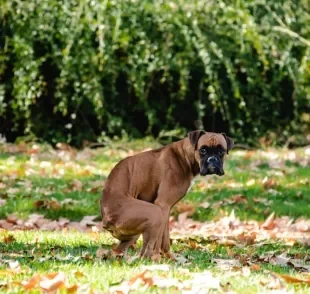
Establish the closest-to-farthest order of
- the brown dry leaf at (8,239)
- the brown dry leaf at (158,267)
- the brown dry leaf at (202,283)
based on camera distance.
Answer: the brown dry leaf at (202,283), the brown dry leaf at (158,267), the brown dry leaf at (8,239)

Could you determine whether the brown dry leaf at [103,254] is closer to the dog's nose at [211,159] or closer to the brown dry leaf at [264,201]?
the dog's nose at [211,159]

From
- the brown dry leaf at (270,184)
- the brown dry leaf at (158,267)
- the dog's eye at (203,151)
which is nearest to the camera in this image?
the brown dry leaf at (158,267)

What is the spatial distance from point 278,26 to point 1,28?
5307mm

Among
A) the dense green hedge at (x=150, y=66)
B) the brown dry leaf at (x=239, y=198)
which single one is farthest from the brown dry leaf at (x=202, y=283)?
the dense green hedge at (x=150, y=66)

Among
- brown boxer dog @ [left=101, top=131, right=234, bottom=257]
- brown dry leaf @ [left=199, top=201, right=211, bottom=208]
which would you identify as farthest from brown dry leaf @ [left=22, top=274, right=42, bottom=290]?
brown dry leaf @ [left=199, top=201, right=211, bottom=208]

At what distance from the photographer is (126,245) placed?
7188 mm

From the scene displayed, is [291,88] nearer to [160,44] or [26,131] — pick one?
[160,44]

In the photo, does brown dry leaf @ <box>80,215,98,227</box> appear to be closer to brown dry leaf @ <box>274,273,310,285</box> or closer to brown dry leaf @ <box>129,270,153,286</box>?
brown dry leaf @ <box>274,273,310,285</box>

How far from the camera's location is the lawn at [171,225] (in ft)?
17.9

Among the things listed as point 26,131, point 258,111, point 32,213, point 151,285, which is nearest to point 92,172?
point 32,213

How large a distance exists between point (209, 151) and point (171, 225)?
306 centimetres

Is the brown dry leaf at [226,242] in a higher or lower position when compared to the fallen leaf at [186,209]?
higher

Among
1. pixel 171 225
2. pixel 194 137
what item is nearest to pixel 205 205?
pixel 171 225

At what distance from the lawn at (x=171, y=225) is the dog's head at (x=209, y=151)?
0.72 metres
